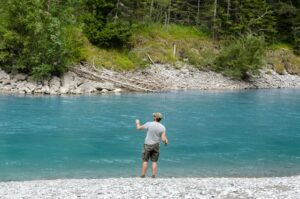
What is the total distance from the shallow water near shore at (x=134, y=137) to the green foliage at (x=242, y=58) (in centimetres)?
1930

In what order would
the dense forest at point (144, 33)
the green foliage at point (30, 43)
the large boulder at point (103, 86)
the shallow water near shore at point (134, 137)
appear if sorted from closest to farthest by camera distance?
the shallow water near shore at point (134, 137)
the green foliage at point (30, 43)
the dense forest at point (144, 33)
the large boulder at point (103, 86)

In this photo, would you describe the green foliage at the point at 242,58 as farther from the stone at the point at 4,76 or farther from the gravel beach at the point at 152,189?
the gravel beach at the point at 152,189

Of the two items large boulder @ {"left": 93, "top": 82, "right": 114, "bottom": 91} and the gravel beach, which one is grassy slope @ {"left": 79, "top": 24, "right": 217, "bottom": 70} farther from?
the gravel beach

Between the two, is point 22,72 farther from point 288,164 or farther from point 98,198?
point 98,198

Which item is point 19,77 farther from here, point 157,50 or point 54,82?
point 157,50

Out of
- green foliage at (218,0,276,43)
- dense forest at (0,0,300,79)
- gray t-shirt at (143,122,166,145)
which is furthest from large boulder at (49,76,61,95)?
gray t-shirt at (143,122,166,145)

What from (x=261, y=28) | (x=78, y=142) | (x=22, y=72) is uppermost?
(x=261, y=28)

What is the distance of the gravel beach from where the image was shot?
13336 mm

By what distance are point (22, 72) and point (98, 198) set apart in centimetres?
4264

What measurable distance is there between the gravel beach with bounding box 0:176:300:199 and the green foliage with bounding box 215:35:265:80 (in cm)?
5032

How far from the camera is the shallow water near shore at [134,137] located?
781 inches

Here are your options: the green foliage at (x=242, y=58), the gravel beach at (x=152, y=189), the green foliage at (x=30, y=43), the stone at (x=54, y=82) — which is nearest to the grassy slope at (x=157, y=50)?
the green foliage at (x=242, y=58)

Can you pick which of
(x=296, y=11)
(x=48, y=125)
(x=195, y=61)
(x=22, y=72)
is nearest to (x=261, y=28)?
(x=296, y=11)

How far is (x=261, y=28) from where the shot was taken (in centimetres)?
7769
